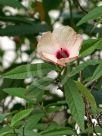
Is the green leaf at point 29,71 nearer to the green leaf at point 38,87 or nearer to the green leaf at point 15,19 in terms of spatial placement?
the green leaf at point 38,87

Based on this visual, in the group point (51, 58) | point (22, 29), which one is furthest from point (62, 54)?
point (22, 29)

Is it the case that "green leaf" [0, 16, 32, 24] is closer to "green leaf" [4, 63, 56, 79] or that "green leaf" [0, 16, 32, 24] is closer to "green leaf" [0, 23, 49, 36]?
"green leaf" [0, 23, 49, 36]

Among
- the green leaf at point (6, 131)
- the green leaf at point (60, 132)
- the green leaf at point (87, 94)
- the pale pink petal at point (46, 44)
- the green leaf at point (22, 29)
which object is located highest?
the green leaf at point (22, 29)

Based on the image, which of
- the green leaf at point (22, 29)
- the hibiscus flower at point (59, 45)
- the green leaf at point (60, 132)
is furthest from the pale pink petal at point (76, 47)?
the green leaf at point (22, 29)

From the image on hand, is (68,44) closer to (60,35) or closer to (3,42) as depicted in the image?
(60,35)

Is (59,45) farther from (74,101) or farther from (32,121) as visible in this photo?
(32,121)
